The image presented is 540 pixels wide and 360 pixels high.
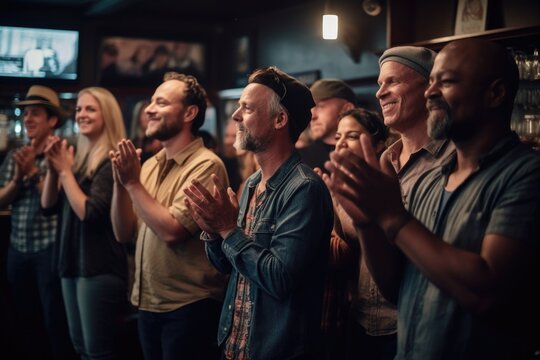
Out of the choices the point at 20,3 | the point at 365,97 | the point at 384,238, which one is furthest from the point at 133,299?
the point at 20,3

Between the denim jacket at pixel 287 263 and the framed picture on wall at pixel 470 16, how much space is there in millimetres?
2222

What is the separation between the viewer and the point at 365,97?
Result: 5.84 meters

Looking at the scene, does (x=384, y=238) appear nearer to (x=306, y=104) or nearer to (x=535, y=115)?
→ (x=306, y=104)

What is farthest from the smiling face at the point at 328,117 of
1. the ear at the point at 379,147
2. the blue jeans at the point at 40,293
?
the blue jeans at the point at 40,293

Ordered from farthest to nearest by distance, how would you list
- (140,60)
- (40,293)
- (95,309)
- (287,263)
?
(140,60) → (40,293) → (95,309) → (287,263)

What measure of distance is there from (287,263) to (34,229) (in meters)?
2.46

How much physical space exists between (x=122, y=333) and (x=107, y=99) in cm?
176

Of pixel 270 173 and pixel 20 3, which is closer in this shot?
pixel 270 173

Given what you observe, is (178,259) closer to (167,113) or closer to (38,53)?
(167,113)

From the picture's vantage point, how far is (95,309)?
3.50m

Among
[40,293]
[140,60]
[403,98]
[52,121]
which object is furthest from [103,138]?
[140,60]

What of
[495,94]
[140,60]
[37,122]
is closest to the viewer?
[495,94]

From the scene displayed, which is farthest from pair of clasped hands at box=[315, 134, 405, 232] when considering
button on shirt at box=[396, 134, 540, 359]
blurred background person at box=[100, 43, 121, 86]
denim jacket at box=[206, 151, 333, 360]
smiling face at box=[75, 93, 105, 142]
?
blurred background person at box=[100, 43, 121, 86]

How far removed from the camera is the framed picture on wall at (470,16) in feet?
13.2
